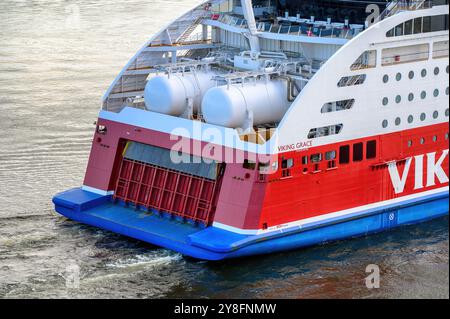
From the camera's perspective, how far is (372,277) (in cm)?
2575

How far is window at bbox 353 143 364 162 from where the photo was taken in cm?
2741

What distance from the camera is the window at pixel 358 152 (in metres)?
27.4

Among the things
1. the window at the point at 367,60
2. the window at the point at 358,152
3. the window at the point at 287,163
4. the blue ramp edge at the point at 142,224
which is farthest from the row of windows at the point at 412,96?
the blue ramp edge at the point at 142,224

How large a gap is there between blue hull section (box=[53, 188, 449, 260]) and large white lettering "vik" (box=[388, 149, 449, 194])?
0.36m

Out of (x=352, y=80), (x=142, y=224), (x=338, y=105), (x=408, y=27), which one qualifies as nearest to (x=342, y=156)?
(x=338, y=105)

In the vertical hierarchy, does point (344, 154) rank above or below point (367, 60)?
below

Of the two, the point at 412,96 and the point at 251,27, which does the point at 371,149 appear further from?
the point at 251,27

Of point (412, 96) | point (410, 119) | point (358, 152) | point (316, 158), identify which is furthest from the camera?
point (410, 119)

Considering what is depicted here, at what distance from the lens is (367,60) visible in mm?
27281

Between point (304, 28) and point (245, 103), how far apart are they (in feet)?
10.4

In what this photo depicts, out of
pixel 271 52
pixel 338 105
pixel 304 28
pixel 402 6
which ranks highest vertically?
pixel 402 6

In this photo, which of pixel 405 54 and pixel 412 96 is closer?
pixel 405 54

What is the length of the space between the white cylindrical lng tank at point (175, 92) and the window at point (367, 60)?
335cm

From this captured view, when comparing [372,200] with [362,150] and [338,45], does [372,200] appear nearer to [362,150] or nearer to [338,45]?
[362,150]
